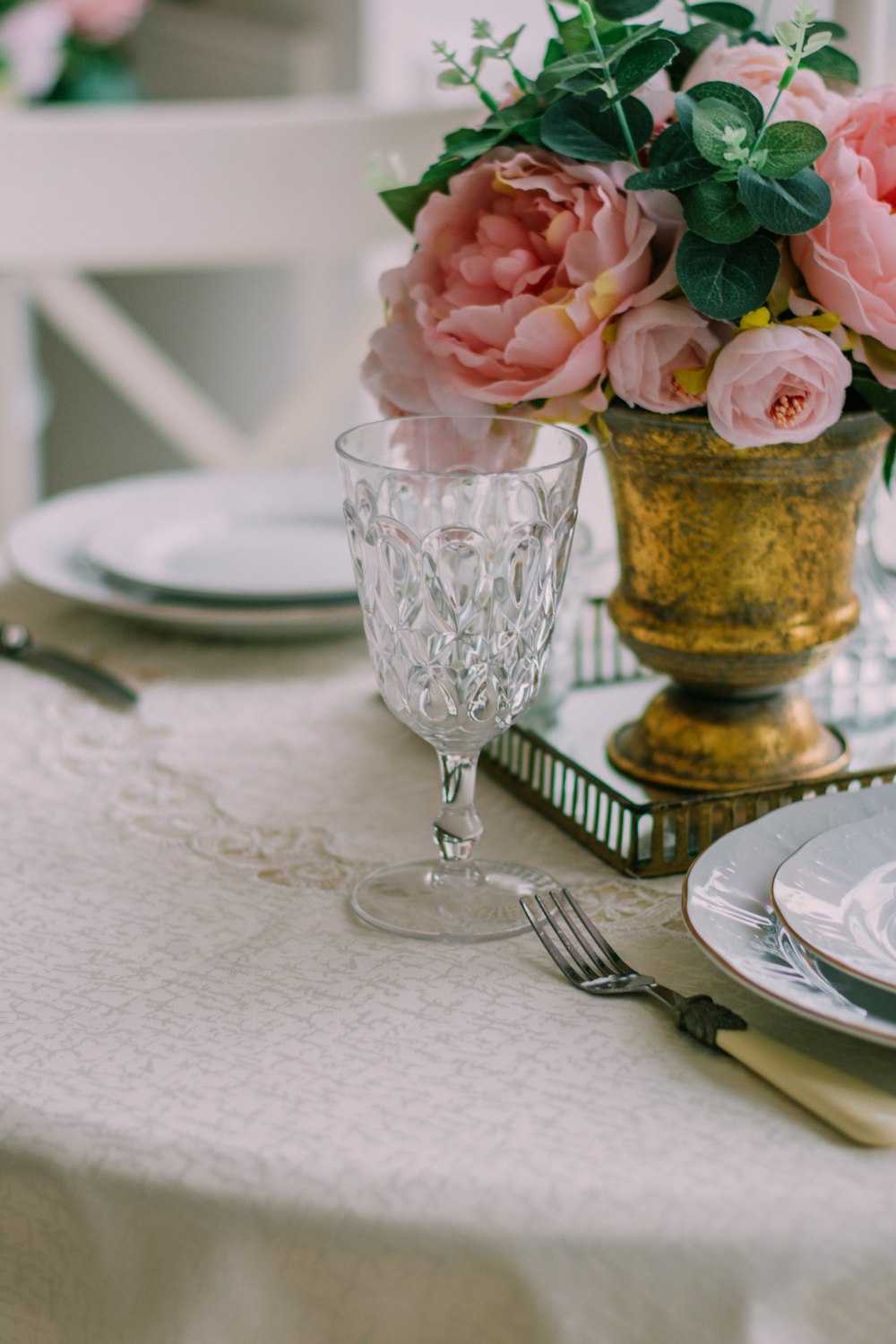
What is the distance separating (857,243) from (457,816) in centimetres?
33

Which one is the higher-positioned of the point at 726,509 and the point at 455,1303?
the point at 726,509

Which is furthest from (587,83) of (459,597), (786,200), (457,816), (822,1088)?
(822,1088)

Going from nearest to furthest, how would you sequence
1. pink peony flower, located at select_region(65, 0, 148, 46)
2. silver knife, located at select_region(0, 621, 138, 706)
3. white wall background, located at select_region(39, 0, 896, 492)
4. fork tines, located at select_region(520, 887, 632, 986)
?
fork tines, located at select_region(520, 887, 632, 986) → silver knife, located at select_region(0, 621, 138, 706) → pink peony flower, located at select_region(65, 0, 148, 46) → white wall background, located at select_region(39, 0, 896, 492)

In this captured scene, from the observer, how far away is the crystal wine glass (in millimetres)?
643

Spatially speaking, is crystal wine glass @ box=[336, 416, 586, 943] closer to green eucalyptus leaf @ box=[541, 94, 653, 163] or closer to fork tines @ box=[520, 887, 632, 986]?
fork tines @ box=[520, 887, 632, 986]

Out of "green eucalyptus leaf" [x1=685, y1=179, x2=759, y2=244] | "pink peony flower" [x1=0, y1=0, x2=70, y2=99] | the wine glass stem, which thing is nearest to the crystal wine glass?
the wine glass stem

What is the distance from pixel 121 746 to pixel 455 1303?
1.69 ft

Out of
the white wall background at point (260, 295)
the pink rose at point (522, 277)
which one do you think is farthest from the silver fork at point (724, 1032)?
the white wall background at point (260, 295)

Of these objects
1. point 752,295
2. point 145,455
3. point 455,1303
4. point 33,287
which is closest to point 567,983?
point 455,1303

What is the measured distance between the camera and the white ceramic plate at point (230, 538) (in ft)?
3.52

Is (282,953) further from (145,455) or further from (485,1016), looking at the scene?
(145,455)

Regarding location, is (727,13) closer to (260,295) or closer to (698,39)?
(698,39)

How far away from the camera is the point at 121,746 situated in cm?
92

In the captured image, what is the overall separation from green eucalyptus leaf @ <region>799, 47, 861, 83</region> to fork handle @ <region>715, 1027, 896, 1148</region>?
507 mm
